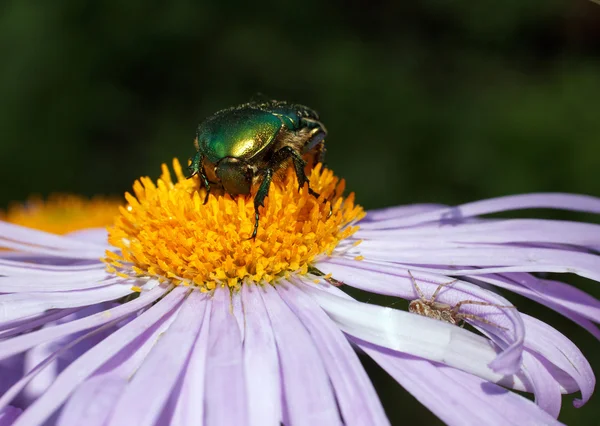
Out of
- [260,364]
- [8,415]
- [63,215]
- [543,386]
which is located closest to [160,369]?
[260,364]

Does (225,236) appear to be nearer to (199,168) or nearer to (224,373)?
(199,168)

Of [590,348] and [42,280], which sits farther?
[590,348]

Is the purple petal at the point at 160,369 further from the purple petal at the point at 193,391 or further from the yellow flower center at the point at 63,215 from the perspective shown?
the yellow flower center at the point at 63,215

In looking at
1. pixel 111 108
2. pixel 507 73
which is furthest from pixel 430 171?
pixel 111 108

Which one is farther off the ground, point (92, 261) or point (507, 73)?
point (507, 73)

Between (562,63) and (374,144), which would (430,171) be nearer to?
(374,144)

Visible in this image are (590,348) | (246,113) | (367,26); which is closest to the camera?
(246,113)
